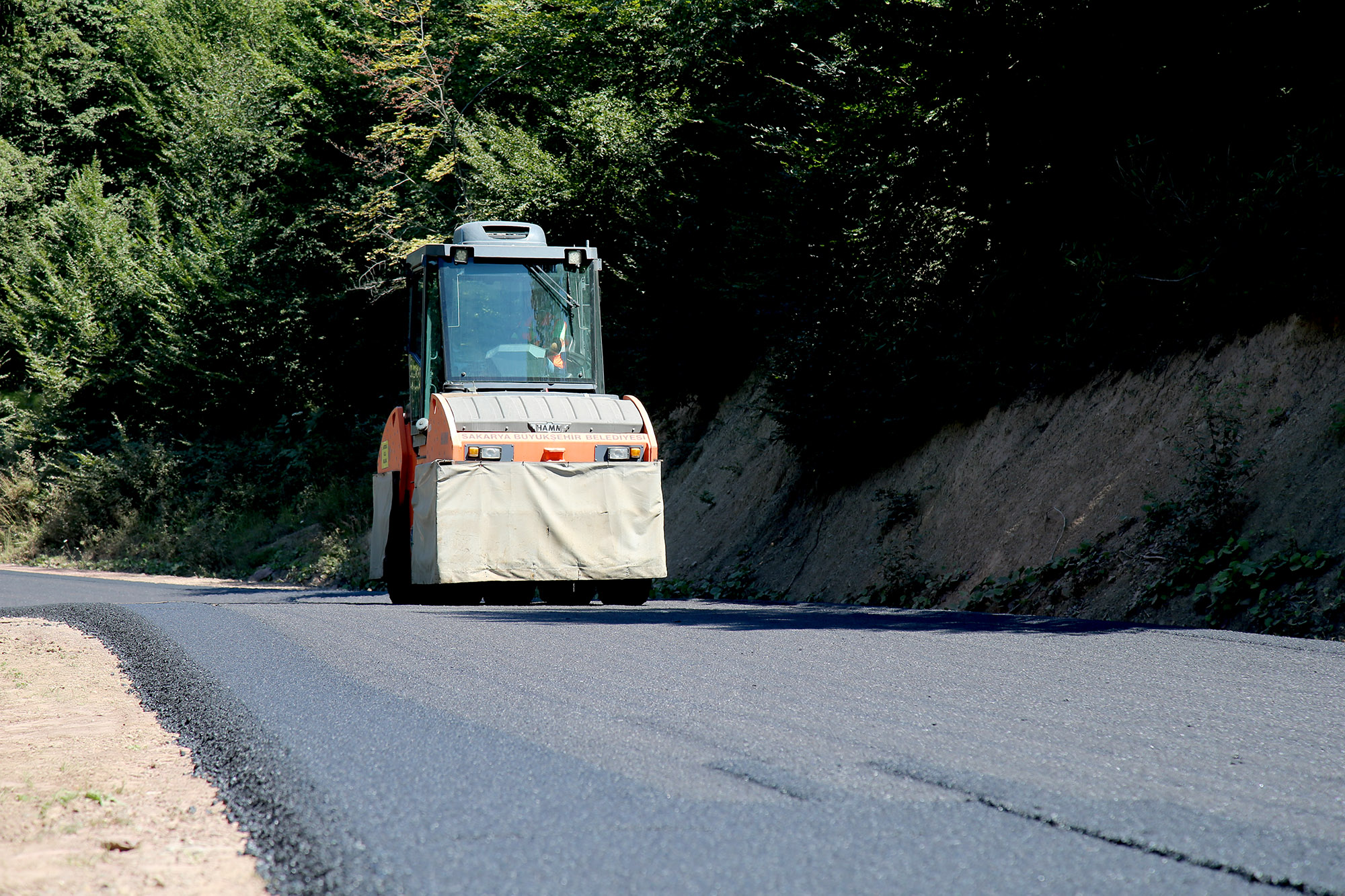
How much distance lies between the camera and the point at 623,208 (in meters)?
23.4

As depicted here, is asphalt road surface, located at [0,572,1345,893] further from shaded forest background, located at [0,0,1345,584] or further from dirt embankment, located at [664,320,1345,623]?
shaded forest background, located at [0,0,1345,584]

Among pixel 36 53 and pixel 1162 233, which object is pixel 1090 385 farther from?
pixel 36 53

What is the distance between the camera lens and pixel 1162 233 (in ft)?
38.3

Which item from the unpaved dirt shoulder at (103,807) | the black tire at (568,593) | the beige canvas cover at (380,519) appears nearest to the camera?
the unpaved dirt shoulder at (103,807)

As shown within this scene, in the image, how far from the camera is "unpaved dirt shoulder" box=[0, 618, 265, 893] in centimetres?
337

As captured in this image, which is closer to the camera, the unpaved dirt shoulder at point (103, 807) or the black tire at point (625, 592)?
the unpaved dirt shoulder at point (103, 807)

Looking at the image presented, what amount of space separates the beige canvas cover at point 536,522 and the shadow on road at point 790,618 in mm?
416

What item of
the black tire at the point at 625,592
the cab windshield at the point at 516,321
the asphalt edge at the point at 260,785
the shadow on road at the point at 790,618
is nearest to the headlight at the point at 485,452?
the cab windshield at the point at 516,321

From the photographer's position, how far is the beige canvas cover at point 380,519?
546 inches

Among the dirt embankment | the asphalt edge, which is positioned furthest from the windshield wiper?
the asphalt edge

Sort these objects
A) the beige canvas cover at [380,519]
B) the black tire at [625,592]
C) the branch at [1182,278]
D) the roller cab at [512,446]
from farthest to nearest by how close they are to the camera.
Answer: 1. the beige canvas cover at [380,519]
2. the black tire at [625,592]
3. the roller cab at [512,446]
4. the branch at [1182,278]

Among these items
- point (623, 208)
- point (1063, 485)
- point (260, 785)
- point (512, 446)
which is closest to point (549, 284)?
point (512, 446)

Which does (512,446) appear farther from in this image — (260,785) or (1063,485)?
(260,785)

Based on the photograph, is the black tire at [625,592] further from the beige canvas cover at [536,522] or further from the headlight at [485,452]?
the headlight at [485,452]
